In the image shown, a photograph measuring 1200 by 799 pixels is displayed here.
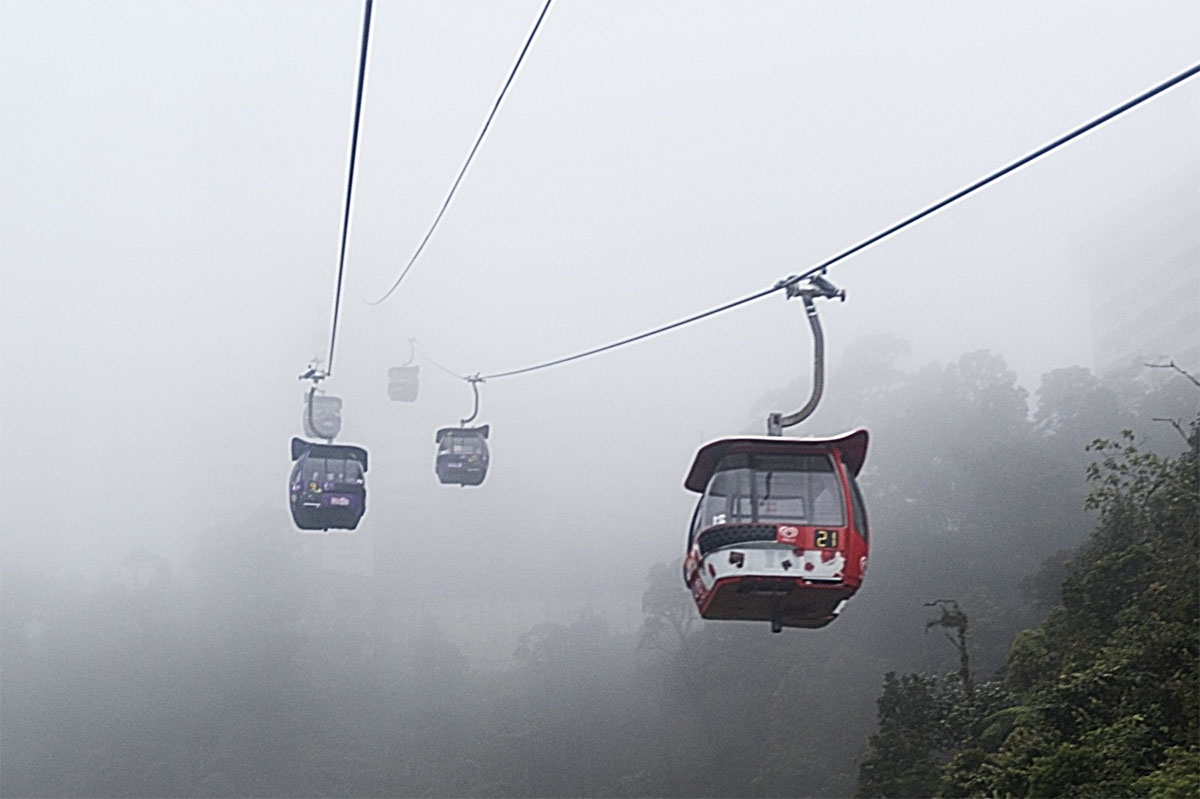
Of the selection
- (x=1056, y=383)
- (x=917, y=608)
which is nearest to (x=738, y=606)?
(x=917, y=608)

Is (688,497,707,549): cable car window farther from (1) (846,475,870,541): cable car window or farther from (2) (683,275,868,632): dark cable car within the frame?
(1) (846,475,870,541): cable car window

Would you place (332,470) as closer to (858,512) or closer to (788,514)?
(788,514)

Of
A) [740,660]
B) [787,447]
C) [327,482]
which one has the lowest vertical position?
[740,660]

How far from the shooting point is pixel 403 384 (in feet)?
102

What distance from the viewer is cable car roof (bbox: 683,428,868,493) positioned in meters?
10.3

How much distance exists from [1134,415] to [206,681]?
33473 mm

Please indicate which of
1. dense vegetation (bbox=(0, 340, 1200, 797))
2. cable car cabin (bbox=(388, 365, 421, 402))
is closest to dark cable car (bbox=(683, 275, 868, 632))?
dense vegetation (bbox=(0, 340, 1200, 797))

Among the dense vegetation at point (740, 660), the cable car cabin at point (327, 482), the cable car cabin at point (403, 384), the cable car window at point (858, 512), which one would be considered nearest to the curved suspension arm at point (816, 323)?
the cable car window at point (858, 512)

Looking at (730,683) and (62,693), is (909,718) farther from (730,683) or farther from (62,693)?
(62,693)

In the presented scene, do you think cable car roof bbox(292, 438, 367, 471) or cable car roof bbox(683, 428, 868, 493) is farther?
cable car roof bbox(292, 438, 367, 471)

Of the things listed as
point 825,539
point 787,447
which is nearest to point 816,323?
point 787,447

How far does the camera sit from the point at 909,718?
2589 centimetres

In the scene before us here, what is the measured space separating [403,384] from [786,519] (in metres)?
21.2

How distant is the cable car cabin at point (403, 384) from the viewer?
30609mm
